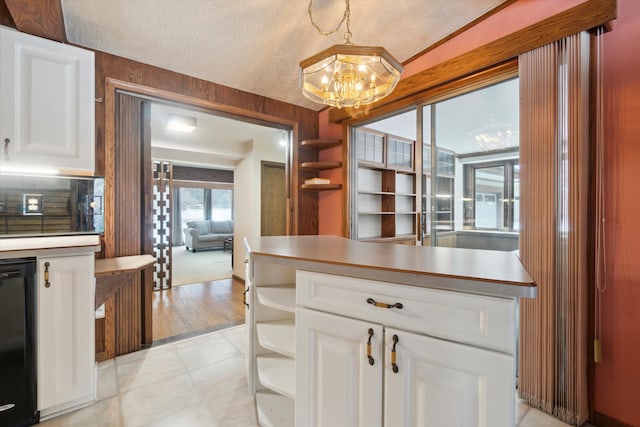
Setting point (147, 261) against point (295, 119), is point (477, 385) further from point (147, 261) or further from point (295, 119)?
point (295, 119)

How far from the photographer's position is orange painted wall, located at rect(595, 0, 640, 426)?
4.92ft

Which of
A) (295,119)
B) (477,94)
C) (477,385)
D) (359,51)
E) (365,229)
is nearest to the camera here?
(477,385)

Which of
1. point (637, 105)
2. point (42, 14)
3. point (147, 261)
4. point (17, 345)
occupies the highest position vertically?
point (42, 14)

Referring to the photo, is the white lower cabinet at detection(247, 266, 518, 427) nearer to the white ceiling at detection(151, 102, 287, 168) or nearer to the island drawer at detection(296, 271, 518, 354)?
the island drawer at detection(296, 271, 518, 354)

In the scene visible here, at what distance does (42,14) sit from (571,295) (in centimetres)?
347

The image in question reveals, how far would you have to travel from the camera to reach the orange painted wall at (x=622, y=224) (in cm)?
150

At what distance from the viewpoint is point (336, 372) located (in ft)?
3.61

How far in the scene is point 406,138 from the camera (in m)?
4.32

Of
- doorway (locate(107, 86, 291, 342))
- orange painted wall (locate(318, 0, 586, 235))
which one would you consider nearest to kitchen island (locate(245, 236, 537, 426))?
doorway (locate(107, 86, 291, 342))

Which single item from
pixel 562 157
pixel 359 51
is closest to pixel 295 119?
pixel 359 51

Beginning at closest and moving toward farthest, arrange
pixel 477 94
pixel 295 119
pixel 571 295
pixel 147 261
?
pixel 571 295 → pixel 147 261 → pixel 477 94 → pixel 295 119

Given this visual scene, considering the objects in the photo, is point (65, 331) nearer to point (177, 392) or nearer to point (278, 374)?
point (177, 392)

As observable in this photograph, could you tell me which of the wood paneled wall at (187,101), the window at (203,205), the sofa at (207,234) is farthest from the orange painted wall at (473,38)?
the window at (203,205)

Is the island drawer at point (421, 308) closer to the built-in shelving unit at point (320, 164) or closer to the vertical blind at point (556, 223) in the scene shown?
the vertical blind at point (556, 223)
